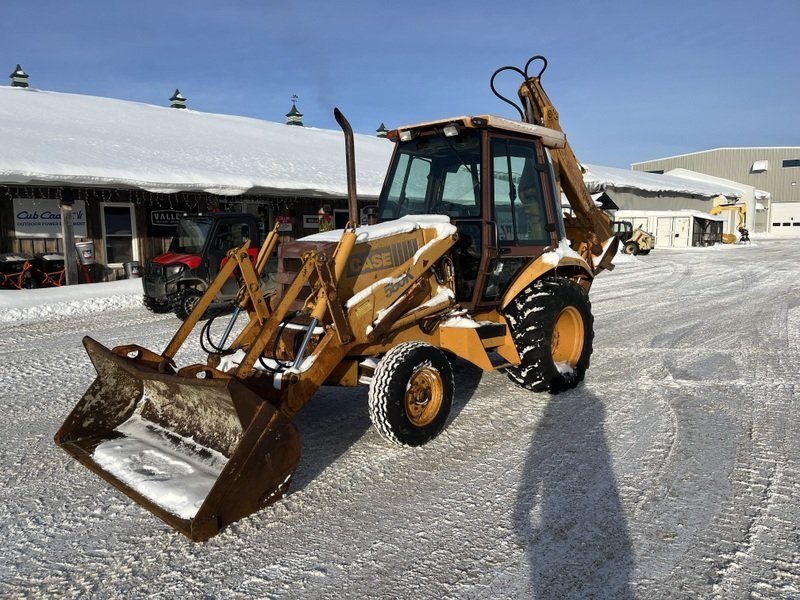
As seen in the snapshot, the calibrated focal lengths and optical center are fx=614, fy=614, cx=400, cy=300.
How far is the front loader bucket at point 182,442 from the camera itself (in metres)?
2.96

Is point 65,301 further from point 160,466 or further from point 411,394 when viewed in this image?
point 411,394

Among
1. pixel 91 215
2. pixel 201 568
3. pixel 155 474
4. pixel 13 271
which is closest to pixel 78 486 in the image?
pixel 155 474

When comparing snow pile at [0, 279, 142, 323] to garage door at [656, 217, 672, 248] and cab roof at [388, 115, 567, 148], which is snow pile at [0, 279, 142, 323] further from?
garage door at [656, 217, 672, 248]

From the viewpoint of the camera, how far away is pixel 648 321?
368 inches

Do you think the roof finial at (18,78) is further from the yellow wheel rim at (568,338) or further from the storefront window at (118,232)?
the yellow wheel rim at (568,338)

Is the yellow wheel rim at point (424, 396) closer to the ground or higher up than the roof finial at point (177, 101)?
closer to the ground

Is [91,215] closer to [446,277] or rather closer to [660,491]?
[446,277]

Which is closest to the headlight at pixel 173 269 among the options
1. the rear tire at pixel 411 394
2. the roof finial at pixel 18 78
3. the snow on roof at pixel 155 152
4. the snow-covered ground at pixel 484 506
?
the snow on roof at pixel 155 152

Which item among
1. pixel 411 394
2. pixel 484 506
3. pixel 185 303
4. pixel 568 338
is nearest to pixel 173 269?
pixel 185 303

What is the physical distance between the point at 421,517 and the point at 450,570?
1.64 feet

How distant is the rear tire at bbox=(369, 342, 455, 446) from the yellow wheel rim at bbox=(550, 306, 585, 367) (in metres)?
1.77

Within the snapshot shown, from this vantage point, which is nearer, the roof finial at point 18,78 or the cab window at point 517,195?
the cab window at point 517,195

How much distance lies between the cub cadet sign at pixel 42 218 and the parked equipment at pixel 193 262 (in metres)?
4.33

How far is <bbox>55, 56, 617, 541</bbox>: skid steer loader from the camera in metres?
3.19
